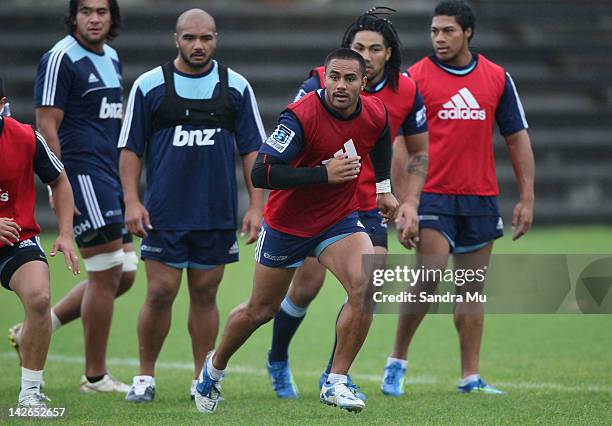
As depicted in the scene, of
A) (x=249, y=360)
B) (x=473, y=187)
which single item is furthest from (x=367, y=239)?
(x=249, y=360)

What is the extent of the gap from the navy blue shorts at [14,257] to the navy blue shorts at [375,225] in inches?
83.4

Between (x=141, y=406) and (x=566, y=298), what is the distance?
10.4ft

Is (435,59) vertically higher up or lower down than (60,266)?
higher up

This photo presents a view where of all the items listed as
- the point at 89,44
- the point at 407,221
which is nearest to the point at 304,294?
the point at 407,221

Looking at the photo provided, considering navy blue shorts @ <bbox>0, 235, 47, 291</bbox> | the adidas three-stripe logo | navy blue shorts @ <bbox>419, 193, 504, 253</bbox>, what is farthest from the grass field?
the adidas three-stripe logo

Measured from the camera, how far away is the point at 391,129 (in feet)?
23.4

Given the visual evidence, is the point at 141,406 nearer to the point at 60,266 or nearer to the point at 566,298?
the point at 566,298

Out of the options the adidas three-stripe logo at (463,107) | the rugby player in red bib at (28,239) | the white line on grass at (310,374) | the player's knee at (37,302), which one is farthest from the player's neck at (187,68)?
the white line on grass at (310,374)

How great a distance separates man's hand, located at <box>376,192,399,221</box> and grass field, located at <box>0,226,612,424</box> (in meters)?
1.15

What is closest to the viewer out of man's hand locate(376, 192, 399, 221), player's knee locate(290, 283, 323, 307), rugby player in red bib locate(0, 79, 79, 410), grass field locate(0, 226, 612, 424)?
rugby player in red bib locate(0, 79, 79, 410)

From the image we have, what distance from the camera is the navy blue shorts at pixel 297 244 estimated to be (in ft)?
20.5

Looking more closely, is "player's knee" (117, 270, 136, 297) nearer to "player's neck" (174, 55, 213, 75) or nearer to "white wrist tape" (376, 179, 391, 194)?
"player's neck" (174, 55, 213, 75)

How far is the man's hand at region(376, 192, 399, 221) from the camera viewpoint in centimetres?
648

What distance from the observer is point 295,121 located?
6.08 metres
